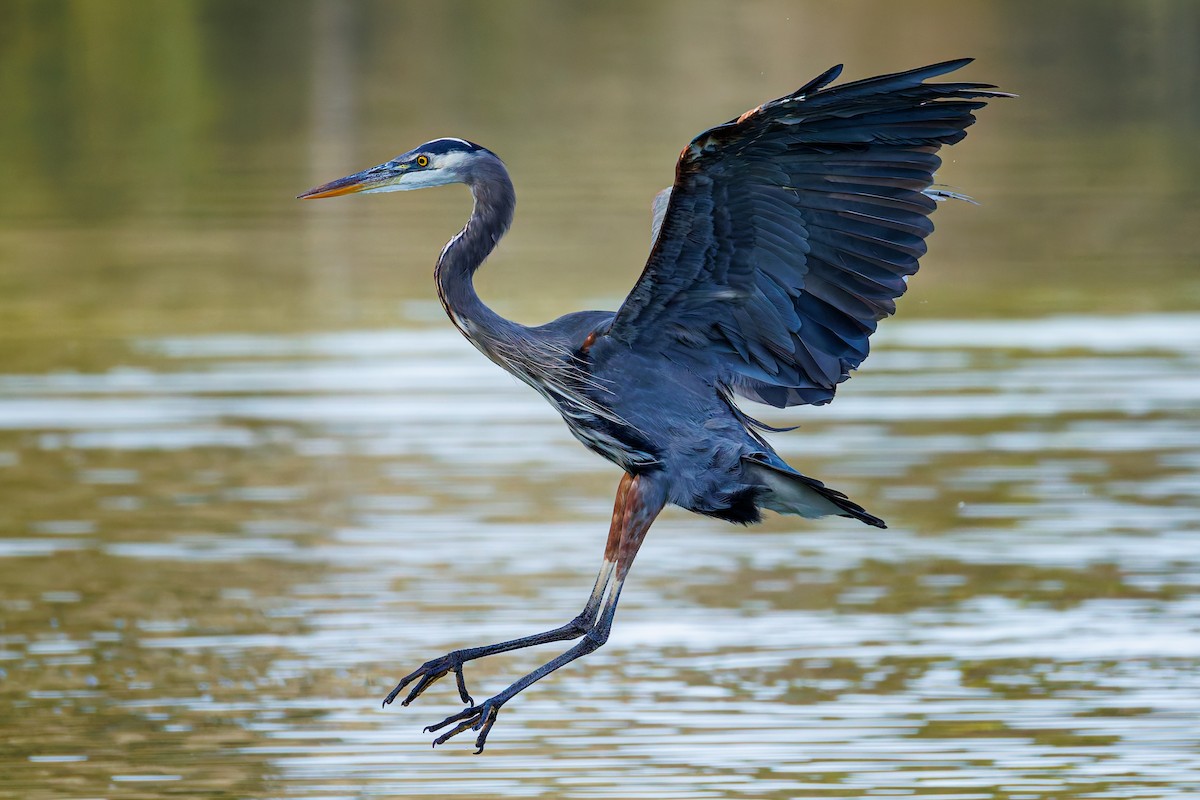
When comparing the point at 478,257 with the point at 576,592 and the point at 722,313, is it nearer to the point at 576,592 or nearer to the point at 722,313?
the point at 722,313

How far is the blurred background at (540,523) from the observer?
905 centimetres

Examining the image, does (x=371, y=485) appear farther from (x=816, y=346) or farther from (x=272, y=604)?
(x=816, y=346)

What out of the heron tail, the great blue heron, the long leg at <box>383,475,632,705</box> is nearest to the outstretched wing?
the great blue heron

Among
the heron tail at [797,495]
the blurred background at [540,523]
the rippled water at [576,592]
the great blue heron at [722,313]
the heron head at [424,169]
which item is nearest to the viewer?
the great blue heron at [722,313]

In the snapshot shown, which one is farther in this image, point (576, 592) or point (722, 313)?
point (576, 592)

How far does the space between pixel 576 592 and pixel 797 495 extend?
10.3 ft

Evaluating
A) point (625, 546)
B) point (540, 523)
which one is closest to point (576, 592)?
point (540, 523)

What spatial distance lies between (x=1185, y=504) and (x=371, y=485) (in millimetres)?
4787

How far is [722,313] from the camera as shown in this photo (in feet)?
27.3

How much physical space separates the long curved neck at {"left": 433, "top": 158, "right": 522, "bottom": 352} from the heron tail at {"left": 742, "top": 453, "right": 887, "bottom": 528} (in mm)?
1038

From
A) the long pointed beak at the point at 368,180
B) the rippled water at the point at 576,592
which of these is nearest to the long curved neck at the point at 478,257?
the long pointed beak at the point at 368,180

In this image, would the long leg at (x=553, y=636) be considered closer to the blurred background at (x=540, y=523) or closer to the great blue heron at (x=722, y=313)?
the great blue heron at (x=722, y=313)

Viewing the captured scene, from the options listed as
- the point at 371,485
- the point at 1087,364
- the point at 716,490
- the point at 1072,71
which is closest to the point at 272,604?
the point at 371,485

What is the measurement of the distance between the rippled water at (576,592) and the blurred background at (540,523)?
0.09 feet
